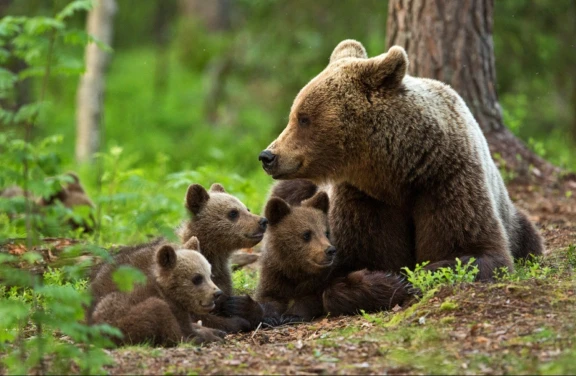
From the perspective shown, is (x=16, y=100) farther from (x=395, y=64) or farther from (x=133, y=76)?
(x=133, y=76)

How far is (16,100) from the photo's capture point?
14.4 meters

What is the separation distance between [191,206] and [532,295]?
2.91 metres

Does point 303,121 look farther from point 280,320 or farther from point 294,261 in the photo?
point 280,320

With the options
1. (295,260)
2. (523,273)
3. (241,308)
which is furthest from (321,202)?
(523,273)

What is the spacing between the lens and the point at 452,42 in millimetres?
10438

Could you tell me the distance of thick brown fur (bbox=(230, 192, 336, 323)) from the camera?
7.02 metres

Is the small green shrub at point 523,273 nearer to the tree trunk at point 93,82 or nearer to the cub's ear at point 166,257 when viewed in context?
the cub's ear at point 166,257

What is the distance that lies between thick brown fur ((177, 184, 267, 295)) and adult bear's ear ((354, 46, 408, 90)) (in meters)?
1.46

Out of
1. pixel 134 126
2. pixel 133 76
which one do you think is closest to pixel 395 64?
pixel 134 126

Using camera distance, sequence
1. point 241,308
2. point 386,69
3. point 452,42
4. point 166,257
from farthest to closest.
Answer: point 452,42, point 386,69, point 241,308, point 166,257

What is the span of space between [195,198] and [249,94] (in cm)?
1377

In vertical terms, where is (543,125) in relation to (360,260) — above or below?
above

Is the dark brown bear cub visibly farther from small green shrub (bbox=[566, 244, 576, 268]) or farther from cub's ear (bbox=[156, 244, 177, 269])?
small green shrub (bbox=[566, 244, 576, 268])

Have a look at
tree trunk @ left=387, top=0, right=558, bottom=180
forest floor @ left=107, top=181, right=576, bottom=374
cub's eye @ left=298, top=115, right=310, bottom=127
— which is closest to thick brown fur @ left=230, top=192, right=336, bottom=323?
forest floor @ left=107, top=181, right=576, bottom=374
